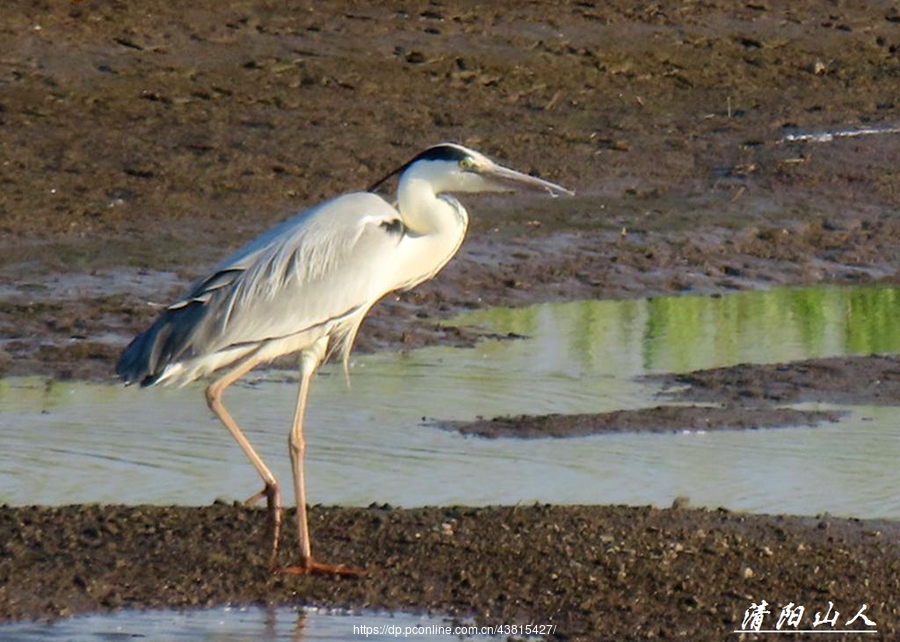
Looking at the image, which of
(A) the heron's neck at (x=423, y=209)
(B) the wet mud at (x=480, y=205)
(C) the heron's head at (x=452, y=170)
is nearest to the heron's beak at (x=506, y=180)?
(C) the heron's head at (x=452, y=170)

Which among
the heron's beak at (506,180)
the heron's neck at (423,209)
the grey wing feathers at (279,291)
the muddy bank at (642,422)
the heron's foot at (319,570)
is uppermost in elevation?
the heron's beak at (506,180)

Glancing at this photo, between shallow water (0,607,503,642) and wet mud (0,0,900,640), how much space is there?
0.33 ft

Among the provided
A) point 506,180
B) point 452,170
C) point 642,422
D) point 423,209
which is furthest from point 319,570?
point 642,422

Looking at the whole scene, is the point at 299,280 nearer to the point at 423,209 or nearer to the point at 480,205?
the point at 423,209

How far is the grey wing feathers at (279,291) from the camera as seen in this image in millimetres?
6898

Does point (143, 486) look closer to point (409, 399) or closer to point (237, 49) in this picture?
point (409, 399)

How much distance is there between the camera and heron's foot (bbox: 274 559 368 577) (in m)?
6.52

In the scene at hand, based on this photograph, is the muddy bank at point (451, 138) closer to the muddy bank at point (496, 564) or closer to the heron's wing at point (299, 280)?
the heron's wing at point (299, 280)

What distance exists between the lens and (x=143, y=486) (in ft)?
25.8

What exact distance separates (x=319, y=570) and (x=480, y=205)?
635cm

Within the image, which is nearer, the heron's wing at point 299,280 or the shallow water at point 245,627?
the shallow water at point 245,627

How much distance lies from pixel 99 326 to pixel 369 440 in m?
2.29

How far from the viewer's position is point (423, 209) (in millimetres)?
7109

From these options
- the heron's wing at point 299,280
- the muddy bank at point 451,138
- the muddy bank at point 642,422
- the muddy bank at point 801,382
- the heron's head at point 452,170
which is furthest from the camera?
the muddy bank at point 451,138
